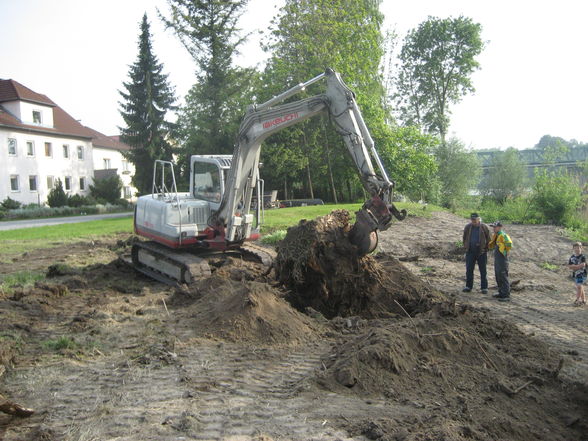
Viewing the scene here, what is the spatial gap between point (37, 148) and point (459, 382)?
41.3 meters

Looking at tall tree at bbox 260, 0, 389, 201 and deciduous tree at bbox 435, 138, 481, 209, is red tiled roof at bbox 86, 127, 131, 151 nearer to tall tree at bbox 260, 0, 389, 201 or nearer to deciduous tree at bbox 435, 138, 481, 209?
tall tree at bbox 260, 0, 389, 201

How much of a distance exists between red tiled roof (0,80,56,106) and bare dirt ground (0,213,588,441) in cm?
3394

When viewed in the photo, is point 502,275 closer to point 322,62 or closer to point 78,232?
point 78,232

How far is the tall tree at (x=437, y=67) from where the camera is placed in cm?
4566

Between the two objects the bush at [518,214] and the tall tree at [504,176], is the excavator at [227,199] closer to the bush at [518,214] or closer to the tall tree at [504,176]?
the bush at [518,214]

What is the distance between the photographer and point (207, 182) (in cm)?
1184

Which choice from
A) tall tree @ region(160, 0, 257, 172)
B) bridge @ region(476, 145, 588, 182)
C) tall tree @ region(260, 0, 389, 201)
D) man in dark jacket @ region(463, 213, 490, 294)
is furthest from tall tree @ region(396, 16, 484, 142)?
man in dark jacket @ region(463, 213, 490, 294)

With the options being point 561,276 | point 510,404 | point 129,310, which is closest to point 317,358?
point 510,404

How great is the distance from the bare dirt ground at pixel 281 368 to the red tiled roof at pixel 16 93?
33.9m

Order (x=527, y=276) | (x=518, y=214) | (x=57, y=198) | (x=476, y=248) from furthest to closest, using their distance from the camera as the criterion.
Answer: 1. (x=57, y=198)
2. (x=518, y=214)
3. (x=527, y=276)
4. (x=476, y=248)

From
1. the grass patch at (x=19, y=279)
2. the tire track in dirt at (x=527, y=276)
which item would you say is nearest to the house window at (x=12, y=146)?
the grass patch at (x=19, y=279)

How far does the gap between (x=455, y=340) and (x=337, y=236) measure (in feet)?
10.00

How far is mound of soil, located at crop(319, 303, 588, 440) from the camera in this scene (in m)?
4.47

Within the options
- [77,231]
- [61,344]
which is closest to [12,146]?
[77,231]
